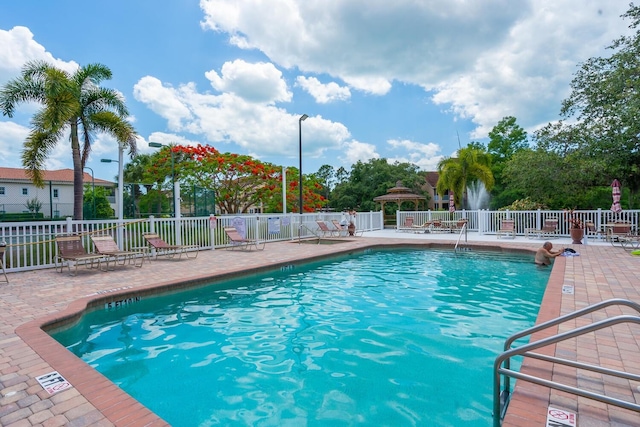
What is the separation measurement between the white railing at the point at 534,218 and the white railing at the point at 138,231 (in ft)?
21.7

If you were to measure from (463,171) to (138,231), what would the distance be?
21.9 m

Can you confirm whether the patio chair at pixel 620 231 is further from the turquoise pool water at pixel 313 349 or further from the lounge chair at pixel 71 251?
the lounge chair at pixel 71 251

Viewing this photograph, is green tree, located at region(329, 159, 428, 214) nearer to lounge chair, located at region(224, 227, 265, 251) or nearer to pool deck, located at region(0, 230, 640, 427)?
lounge chair, located at region(224, 227, 265, 251)

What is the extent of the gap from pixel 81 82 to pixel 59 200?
3035 centimetres

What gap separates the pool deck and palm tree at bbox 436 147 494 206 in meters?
18.4

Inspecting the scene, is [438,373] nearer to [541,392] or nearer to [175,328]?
[541,392]

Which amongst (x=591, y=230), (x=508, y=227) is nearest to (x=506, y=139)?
(x=508, y=227)

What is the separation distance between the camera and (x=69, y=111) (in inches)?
427

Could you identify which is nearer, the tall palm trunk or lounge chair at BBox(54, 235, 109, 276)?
lounge chair at BBox(54, 235, 109, 276)

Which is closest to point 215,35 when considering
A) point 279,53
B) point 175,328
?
point 279,53

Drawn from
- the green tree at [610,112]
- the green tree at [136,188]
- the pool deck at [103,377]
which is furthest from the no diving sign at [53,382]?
the green tree at [610,112]

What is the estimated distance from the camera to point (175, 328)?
480 cm

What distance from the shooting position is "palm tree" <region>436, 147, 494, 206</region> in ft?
81.4

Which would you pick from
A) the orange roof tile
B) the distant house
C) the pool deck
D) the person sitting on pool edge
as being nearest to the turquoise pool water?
the pool deck
